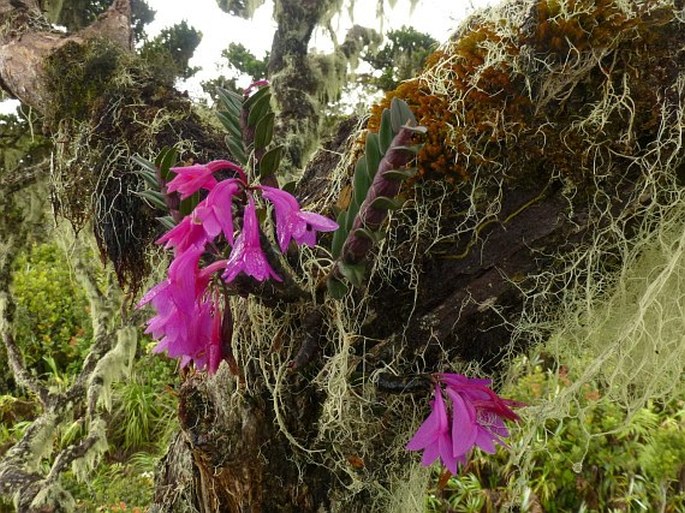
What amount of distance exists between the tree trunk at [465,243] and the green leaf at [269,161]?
19 centimetres

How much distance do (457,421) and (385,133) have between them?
0.40 m

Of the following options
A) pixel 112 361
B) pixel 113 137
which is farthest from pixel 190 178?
pixel 112 361

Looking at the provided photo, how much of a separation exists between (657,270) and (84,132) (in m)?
1.07

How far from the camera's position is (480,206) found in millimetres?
788

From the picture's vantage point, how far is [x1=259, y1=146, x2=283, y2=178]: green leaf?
0.67 metres

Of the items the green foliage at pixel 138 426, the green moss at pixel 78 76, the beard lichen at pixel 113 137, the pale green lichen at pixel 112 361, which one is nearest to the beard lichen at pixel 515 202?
the beard lichen at pixel 113 137

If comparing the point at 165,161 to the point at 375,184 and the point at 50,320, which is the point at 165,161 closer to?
the point at 375,184

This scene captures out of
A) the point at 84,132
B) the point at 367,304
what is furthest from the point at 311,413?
the point at 84,132

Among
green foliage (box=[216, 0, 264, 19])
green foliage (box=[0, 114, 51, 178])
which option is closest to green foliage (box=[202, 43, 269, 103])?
green foliage (box=[216, 0, 264, 19])

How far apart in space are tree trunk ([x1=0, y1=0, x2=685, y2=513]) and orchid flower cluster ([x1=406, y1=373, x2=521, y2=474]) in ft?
0.15

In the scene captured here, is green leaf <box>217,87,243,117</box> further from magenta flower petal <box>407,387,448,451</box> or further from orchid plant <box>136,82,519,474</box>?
magenta flower petal <box>407,387,448,451</box>

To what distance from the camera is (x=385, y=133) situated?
616 millimetres

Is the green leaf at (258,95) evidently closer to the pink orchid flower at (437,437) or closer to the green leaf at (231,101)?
the green leaf at (231,101)

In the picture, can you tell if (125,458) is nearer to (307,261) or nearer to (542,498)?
(542,498)
